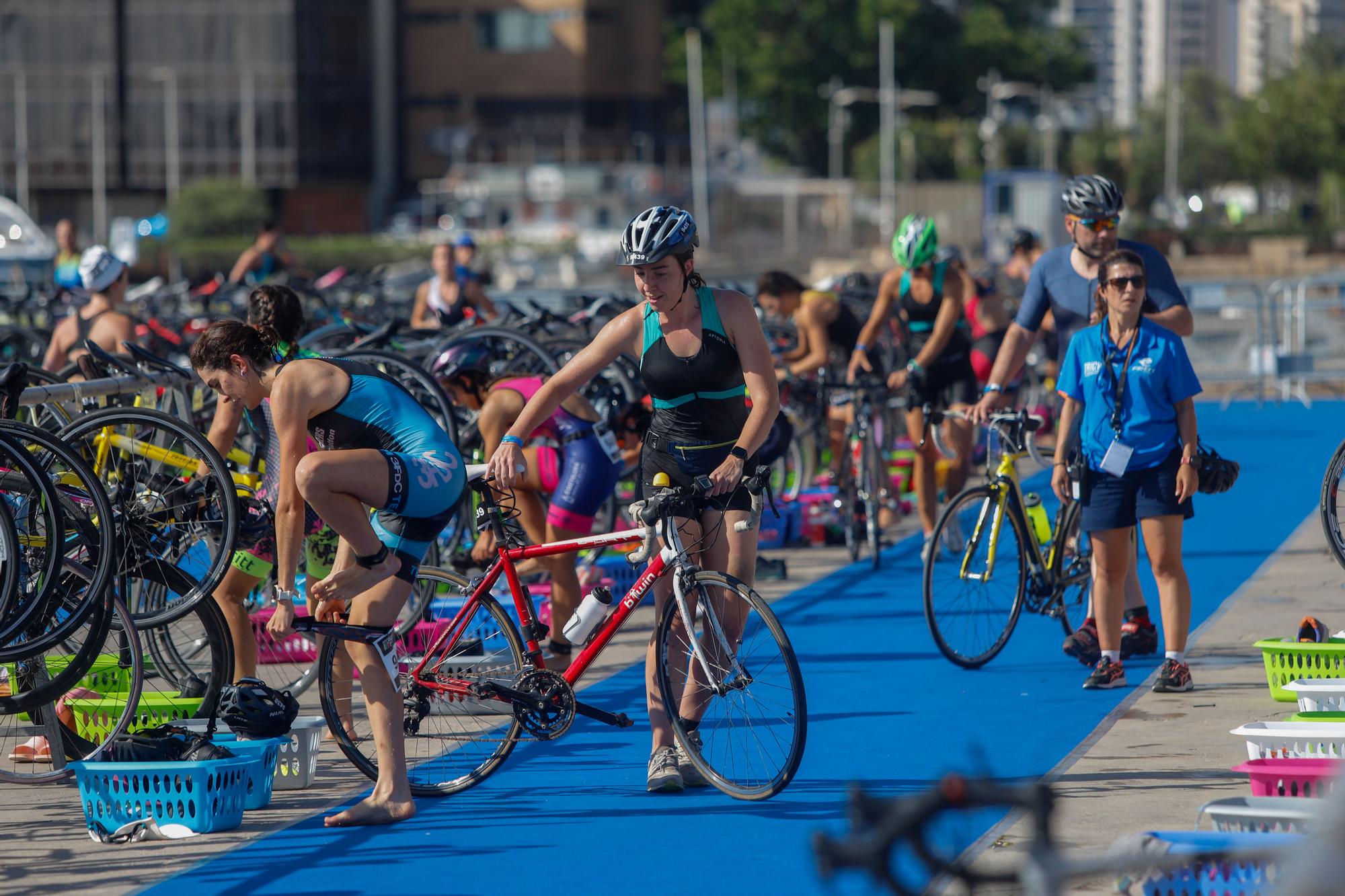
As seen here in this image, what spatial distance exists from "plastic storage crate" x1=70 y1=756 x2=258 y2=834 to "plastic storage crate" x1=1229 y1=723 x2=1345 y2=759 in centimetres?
324

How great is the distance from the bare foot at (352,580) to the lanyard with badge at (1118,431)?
298 centimetres

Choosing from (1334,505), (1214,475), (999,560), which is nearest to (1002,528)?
(999,560)

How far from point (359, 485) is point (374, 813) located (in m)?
1.11

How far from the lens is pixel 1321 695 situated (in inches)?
243

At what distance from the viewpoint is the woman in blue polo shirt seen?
714cm

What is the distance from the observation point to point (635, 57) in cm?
9231

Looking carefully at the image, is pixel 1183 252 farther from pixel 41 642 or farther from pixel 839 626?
pixel 41 642

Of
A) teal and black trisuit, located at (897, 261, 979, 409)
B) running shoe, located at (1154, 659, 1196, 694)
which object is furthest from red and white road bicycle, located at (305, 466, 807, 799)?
teal and black trisuit, located at (897, 261, 979, 409)

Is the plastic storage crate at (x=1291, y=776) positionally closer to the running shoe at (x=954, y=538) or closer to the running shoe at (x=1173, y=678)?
the running shoe at (x=1173, y=678)

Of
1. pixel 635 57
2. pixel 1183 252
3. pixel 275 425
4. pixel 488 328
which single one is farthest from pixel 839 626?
pixel 635 57

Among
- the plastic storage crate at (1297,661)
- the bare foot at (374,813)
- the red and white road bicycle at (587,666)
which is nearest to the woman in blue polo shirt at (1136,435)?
the plastic storage crate at (1297,661)

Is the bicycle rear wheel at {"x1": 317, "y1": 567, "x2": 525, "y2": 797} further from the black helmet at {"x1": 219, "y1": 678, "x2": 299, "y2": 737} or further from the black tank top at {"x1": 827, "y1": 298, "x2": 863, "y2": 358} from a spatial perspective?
the black tank top at {"x1": 827, "y1": 298, "x2": 863, "y2": 358}

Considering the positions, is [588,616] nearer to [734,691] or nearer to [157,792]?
[734,691]

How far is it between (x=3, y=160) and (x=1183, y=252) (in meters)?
51.7
